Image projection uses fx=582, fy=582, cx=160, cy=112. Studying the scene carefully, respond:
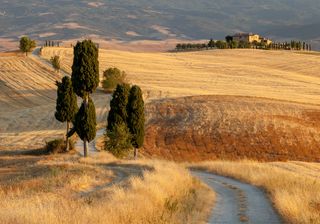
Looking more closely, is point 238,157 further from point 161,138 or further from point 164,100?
point 164,100

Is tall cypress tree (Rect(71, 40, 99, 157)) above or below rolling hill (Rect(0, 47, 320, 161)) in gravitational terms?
above

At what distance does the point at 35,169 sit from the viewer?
133 feet

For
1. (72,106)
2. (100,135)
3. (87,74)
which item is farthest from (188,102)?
(87,74)

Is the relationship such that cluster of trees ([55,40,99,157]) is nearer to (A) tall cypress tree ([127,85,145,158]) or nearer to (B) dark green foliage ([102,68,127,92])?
(A) tall cypress tree ([127,85,145,158])

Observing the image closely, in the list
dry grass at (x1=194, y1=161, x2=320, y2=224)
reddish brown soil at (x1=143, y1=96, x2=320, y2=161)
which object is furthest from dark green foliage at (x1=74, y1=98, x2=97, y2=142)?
dry grass at (x1=194, y1=161, x2=320, y2=224)

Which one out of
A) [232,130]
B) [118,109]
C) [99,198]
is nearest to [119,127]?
[118,109]

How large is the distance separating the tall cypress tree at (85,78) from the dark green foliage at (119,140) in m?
2.30

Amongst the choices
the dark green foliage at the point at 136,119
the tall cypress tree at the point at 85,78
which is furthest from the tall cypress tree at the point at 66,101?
the tall cypress tree at the point at 85,78

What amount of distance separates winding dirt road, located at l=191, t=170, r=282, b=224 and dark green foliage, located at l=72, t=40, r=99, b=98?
2124 centimetres

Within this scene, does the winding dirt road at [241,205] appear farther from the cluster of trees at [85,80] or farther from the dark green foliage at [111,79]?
the dark green foliage at [111,79]

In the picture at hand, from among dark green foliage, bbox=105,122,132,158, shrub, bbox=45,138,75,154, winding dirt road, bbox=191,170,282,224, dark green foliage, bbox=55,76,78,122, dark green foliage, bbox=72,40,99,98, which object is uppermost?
dark green foliage, bbox=72,40,99,98

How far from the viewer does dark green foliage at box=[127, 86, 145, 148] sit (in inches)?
2212

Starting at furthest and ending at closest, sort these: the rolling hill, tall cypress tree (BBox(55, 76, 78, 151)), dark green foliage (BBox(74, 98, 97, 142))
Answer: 1. the rolling hill
2. tall cypress tree (BBox(55, 76, 78, 151))
3. dark green foliage (BBox(74, 98, 97, 142))

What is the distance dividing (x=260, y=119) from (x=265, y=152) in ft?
31.1
